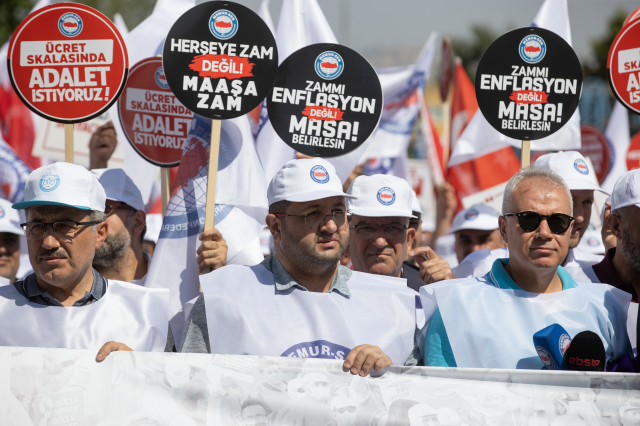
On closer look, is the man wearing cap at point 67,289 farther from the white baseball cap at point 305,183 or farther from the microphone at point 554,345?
the microphone at point 554,345

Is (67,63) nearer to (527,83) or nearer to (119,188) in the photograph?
(119,188)

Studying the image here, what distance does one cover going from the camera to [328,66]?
14.2 feet

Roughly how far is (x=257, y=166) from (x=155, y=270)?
3.16ft

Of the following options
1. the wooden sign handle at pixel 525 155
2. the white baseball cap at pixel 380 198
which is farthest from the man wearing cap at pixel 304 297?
the wooden sign handle at pixel 525 155

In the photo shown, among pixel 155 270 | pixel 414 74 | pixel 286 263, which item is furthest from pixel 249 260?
pixel 414 74

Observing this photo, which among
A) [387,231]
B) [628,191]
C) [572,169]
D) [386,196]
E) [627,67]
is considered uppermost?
[627,67]

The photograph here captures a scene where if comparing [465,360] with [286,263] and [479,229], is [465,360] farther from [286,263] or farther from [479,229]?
[479,229]

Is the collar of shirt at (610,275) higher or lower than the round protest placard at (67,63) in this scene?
lower

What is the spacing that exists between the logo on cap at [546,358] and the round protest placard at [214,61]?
2175mm

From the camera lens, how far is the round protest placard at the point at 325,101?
4289 mm

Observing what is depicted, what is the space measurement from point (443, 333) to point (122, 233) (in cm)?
226

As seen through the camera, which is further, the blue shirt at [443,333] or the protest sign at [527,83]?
the protest sign at [527,83]

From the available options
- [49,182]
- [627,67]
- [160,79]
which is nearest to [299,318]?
[49,182]

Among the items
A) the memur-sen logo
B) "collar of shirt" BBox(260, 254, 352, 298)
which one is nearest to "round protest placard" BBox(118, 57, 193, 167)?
"collar of shirt" BBox(260, 254, 352, 298)
